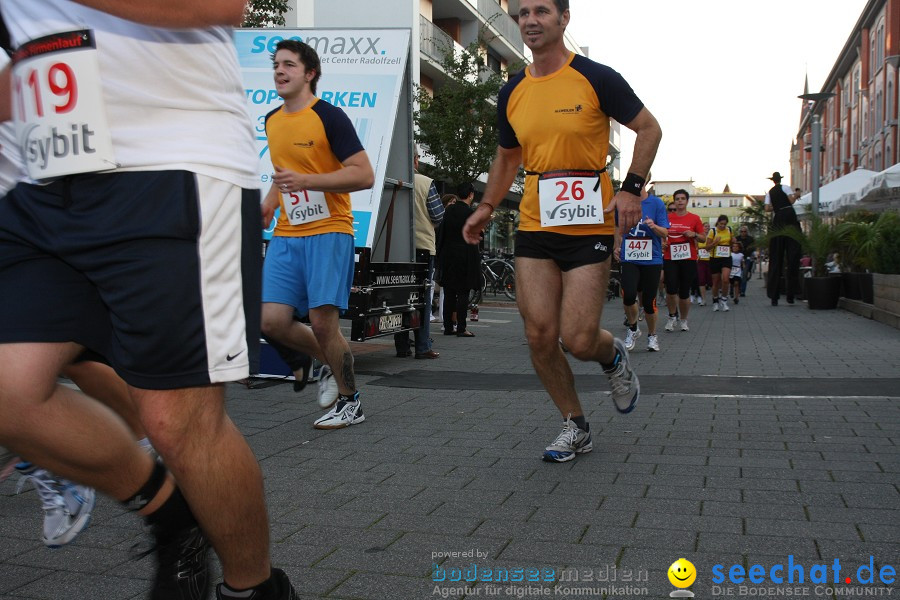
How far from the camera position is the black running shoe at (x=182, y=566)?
215cm

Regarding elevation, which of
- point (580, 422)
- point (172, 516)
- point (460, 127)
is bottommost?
point (580, 422)

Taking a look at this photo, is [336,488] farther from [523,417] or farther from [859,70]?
[859,70]

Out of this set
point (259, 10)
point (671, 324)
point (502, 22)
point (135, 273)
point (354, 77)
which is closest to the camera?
point (135, 273)

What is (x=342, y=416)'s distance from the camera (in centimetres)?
569

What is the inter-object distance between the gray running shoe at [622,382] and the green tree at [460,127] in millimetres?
16117

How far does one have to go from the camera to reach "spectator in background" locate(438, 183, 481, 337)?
40.5 feet

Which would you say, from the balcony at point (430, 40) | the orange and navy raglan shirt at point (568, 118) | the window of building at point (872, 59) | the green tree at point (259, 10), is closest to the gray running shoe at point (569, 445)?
the orange and navy raglan shirt at point (568, 118)

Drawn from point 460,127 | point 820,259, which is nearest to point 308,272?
point 820,259

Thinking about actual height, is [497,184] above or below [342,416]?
above

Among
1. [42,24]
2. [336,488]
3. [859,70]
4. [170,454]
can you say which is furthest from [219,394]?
[859,70]

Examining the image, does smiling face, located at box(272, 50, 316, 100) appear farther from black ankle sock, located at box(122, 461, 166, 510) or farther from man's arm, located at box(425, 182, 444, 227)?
man's arm, located at box(425, 182, 444, 227)

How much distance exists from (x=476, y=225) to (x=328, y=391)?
4.91 ft

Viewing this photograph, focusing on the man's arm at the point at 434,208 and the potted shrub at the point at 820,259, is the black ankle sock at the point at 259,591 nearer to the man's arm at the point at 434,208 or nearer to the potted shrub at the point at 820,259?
the man's arm at the point at 434,208

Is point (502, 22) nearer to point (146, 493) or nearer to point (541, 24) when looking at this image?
point (541, 24)
